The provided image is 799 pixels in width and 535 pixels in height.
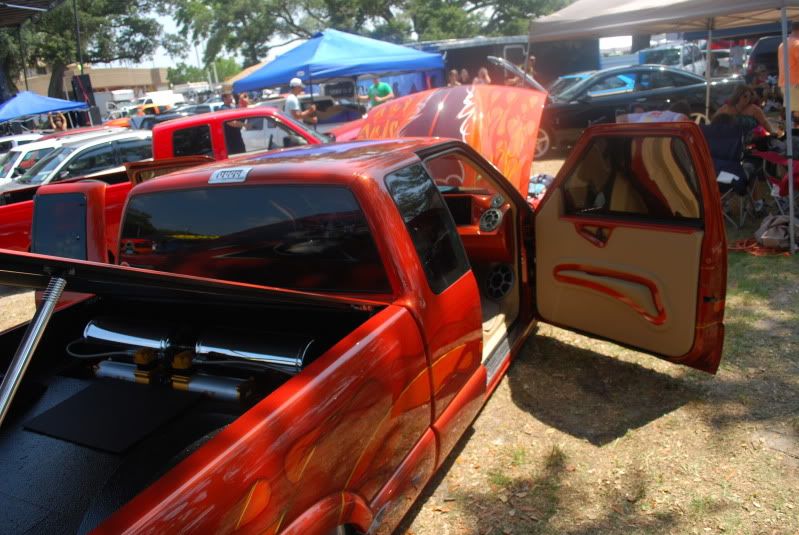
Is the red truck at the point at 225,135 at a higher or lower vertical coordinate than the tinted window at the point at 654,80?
higher

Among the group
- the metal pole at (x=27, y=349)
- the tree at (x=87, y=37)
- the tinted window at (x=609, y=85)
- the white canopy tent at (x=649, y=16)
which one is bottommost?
the tinted window at (x=609, y=85)

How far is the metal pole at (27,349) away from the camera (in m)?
1.50

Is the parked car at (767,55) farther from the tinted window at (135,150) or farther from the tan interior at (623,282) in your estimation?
the tan interior at (623,282)

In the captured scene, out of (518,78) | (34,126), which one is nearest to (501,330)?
(518,78)

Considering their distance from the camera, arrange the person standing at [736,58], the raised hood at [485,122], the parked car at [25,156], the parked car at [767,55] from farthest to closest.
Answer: the person standing at [736,58] → the parked car at [767,55] → the parked car at [25,156] → the raised hood at [485,122]

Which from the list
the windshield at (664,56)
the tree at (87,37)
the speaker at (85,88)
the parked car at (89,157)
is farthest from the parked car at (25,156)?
the tree at (87,37)

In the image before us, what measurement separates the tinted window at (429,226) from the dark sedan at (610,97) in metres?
9.39

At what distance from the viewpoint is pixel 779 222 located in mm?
6043

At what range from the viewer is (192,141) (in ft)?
27.1

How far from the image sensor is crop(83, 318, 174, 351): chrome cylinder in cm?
258

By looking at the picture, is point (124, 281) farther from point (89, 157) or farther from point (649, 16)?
point (89, 157)

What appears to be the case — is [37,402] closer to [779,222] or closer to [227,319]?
[227,319]

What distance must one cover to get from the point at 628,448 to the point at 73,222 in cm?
380

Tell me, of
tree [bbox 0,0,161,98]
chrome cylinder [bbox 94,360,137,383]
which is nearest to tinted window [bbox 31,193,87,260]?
chrome cylinder [bbox 94,360,137,383]
